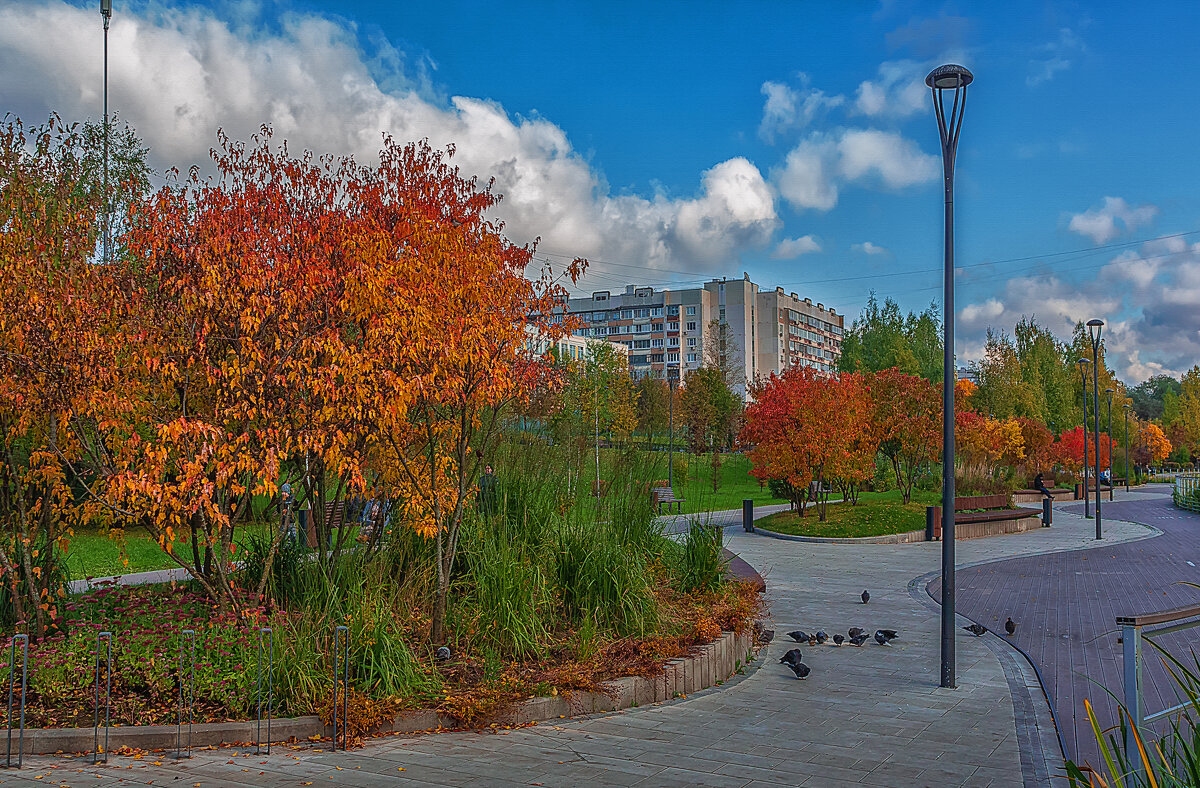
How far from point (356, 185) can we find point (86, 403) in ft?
10.0

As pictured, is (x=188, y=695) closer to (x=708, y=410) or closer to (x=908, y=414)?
(x=908, y=414)

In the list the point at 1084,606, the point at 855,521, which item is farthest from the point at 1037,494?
the point at 1084,606

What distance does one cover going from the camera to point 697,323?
104 m

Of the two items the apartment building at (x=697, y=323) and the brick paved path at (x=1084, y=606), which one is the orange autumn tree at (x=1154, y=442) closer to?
the apartment building at (x=697, y=323)

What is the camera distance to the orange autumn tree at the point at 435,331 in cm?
707

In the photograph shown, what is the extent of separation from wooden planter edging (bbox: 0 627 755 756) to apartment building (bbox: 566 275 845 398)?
91894 mm

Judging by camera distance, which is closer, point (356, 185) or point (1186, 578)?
point (356, 185)

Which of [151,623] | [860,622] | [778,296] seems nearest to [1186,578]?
[860,622]

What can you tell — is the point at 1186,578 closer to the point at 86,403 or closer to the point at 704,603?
the point at 704,603

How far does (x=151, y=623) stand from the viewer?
6.74 meters

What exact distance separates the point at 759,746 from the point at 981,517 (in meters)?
19.2

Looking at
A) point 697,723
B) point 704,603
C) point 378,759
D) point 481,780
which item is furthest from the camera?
point 704,603

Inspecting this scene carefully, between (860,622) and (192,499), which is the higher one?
(192,499)

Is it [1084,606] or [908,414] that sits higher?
[908,414]
